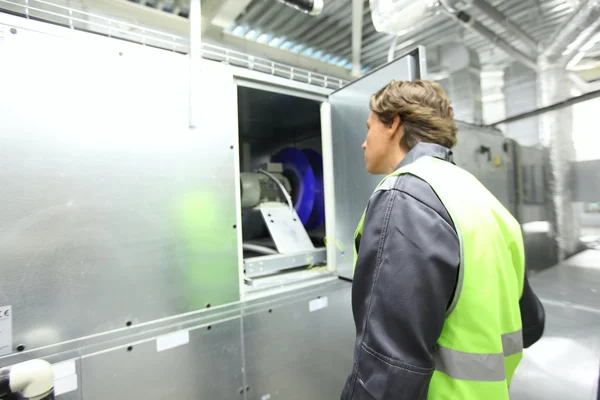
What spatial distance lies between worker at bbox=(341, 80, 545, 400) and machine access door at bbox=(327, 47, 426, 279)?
52 cm

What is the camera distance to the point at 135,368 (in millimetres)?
681

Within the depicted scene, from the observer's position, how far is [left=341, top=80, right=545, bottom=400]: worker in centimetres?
43

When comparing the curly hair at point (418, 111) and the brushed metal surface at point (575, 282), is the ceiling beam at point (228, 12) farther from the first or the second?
the brushed metal surface at point (575, 282)

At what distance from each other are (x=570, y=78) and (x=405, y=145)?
59.4 inches

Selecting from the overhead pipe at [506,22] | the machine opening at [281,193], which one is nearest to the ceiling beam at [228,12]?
the machine opening at [281,193]

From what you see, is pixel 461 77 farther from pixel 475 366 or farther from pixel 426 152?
pixel 475 366

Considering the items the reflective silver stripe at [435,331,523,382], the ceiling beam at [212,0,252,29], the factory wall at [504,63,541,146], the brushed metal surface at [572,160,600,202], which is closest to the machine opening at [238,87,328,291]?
the ceiling beam at [212,0,252,29]

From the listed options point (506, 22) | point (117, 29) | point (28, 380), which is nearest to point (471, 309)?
point (28, 380)

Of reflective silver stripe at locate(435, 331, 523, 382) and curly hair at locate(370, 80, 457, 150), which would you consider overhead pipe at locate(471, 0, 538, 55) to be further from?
reflective silver stripe at locate(435, 331, 523, 382)

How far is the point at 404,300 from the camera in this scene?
1.40 feet

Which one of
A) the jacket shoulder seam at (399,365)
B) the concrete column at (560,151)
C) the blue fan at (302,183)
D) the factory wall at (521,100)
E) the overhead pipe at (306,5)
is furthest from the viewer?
the factory wall at (521,100)

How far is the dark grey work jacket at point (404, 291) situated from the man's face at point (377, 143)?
0.23 metres

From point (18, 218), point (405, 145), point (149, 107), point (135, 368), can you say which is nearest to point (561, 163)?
point (405, 145)

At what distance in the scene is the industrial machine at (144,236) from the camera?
0.60 meters
